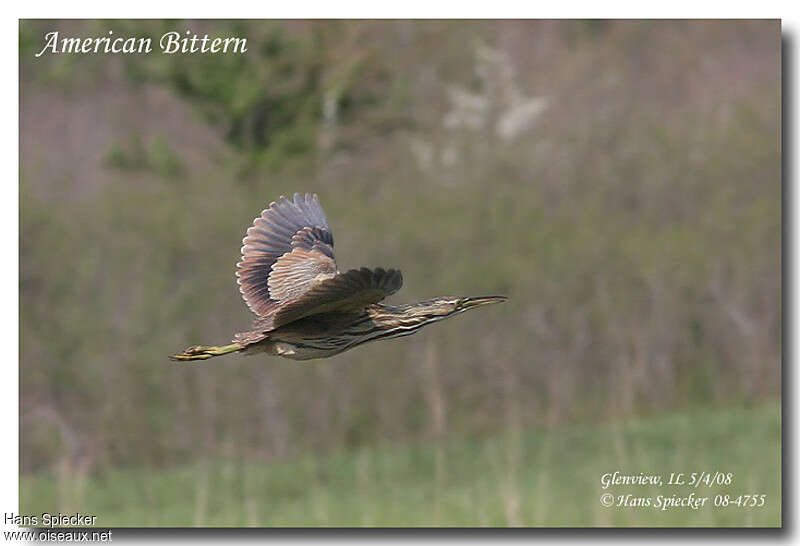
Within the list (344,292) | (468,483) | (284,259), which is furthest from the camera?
(468,483)

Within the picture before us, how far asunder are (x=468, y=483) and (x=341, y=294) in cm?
597

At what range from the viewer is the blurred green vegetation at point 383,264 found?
376 inches

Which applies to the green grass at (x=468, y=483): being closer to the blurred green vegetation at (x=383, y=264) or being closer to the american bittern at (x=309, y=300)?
the blurred green vegetation at (x=383, y=264)

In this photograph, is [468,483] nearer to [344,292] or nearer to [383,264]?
[383,264]

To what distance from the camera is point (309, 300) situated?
3209 millimetres

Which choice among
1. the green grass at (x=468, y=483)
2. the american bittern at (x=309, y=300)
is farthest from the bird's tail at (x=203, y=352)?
the green grass at (x=468, y=483)

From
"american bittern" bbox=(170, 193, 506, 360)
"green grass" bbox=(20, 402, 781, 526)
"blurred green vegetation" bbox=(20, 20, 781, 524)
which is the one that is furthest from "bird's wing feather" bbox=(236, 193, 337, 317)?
"blurred green vegetation" bbox=(20, 20, 781, 524)

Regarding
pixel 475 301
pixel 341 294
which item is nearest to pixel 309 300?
pixel 341 294

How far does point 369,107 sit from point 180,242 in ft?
11.4

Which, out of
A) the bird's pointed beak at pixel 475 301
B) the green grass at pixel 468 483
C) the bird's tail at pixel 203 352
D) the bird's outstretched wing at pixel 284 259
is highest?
the bird's outstretched wing at pixel 284 259

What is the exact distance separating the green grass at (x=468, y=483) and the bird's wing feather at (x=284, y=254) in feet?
12.9

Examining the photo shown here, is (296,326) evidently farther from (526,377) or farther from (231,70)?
(231,70)

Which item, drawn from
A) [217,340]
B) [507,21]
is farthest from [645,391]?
[507,21]

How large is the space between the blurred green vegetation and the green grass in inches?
4.1
